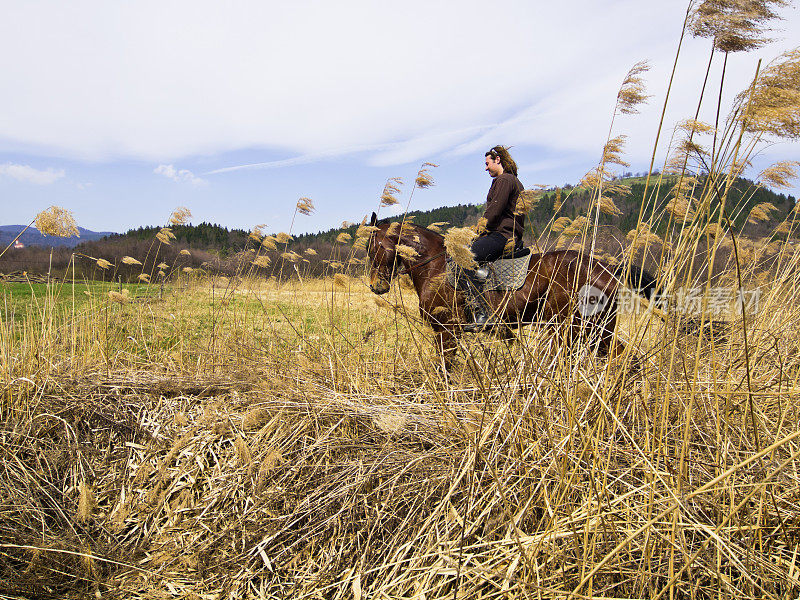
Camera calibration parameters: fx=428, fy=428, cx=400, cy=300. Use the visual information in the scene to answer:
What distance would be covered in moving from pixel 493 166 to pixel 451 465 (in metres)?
3.48

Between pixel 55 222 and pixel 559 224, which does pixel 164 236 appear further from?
pixel 559 224

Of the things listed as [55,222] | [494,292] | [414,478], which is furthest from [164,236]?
[414,478]

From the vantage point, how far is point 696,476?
1.66 metres

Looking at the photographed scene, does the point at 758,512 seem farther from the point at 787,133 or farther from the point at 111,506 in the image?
the point at 111,506

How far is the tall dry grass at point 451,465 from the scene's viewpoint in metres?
1.44

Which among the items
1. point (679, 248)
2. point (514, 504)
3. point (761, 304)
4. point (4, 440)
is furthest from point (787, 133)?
point (4, 440)

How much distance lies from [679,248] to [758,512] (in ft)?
3.28

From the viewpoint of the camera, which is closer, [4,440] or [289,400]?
[4,440]

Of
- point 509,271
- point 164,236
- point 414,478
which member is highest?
point 164,236

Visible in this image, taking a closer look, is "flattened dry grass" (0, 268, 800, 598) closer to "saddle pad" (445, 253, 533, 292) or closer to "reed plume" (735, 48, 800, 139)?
"reed plume" (735, 48, 800, 139)

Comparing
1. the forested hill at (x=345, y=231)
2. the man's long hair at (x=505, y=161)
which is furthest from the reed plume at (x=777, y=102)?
the man's long hair at (x=505, y=161)

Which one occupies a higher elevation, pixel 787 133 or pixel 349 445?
pixel 787 133

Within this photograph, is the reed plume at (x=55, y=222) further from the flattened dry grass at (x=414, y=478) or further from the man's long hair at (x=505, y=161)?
the man's long hair at (x=505, y=161)

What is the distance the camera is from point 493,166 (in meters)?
4.54
